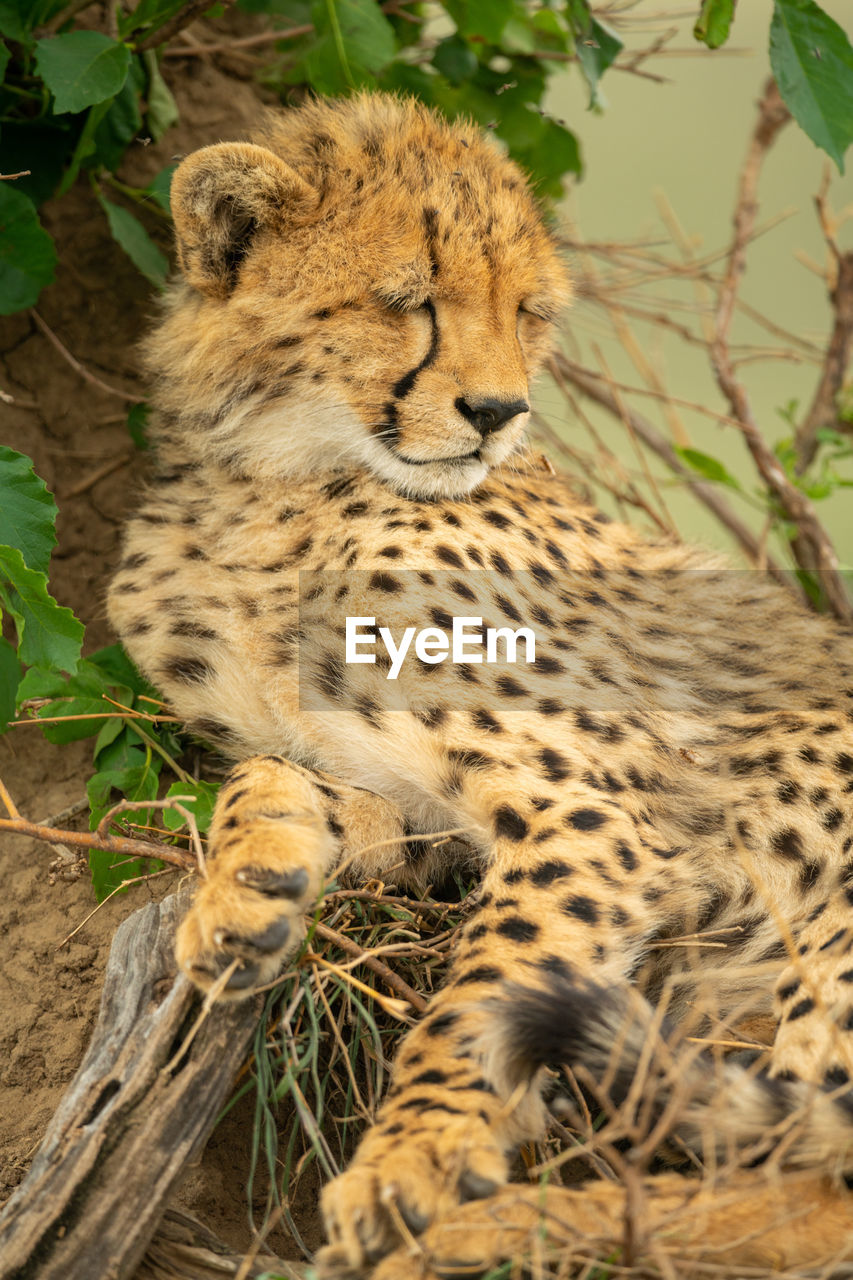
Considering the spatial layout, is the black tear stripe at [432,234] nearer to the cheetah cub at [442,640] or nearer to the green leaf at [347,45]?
the cheetah cub at [442,640]

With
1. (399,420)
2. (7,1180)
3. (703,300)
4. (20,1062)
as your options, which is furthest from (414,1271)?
(703,300)

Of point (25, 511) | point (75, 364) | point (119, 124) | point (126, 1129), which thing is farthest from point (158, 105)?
point (126, 1129)

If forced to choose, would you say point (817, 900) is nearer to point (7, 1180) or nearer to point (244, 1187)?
point (244, 1187)

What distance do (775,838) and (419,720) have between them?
55 cm

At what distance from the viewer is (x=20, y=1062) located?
1727 mm

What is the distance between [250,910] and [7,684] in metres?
0.61

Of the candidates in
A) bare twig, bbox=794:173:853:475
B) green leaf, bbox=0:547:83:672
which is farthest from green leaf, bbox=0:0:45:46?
bare twig, bbox=794:173:853:475

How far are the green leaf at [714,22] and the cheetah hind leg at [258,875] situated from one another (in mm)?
1387

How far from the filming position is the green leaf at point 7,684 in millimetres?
1724

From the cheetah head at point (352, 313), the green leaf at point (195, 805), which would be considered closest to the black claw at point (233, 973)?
the green leaf at point (195, 805)

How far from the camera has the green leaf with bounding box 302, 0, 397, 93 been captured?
6.92 ft

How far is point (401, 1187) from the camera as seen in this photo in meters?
1.16

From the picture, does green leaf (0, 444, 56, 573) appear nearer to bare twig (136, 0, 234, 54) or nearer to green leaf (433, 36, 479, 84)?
bare twig (136, 0, 234, 54)

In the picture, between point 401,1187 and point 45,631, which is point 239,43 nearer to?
point 45,631
